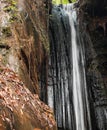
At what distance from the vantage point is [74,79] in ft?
39.4

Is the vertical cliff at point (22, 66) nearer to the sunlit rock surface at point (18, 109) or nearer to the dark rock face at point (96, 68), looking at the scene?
the sunlit rock surface at point (18, 109)

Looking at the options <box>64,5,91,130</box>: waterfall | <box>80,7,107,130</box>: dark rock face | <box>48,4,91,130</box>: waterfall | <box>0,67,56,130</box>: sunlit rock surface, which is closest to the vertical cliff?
<box>0,67,56,130</box>: sunlit rock surface

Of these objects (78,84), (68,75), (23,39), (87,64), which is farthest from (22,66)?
(87,64)

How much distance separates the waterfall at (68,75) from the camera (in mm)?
11141

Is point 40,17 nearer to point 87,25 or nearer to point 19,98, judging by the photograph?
point 87,25

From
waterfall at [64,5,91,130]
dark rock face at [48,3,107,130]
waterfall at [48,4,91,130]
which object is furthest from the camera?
dark rock face at [48,3,107,130]

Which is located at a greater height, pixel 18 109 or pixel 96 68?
pixel 96 68

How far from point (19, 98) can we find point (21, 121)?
29.6 inches

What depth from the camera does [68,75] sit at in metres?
12.0

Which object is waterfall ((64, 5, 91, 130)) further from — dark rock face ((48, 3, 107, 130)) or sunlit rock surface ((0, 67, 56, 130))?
sunlit rock surface ((0, 67, 56, 130))

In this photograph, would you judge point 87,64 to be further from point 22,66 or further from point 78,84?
point 22,66

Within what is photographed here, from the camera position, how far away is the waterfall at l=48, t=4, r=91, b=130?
36.6ft

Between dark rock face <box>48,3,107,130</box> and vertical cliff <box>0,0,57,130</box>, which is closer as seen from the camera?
vertical cliff <box>0,0,57,130</box>

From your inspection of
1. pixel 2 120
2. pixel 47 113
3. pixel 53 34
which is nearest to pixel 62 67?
pixel 53 34
